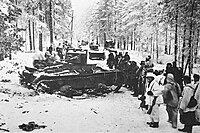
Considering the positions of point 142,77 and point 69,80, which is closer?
point 142,77

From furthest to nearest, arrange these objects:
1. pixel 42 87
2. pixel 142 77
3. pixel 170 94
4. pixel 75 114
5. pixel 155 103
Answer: pixel 42 87, pixel 142 77, pixel 75 114, pixel 155 103, pixel 170 94

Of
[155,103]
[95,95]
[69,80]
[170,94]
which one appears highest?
[170,94]

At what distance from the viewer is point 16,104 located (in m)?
10.5

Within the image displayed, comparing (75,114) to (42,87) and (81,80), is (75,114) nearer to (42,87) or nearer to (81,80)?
(42,87)

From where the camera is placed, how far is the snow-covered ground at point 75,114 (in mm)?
8141

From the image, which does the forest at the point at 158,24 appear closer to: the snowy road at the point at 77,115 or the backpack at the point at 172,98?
the snowy road at the point at 77,115

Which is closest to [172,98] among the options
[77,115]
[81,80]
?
[77,115]

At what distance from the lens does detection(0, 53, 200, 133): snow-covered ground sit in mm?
8141

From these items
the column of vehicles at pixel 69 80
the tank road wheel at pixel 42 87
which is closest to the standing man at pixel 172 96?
→ the column of vehicles at pixel 69 80

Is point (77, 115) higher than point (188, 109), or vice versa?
point (188, 109)

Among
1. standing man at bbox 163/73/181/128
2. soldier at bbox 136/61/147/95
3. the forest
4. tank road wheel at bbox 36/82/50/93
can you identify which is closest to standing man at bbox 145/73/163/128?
standing man at bbox 163/73/181/128

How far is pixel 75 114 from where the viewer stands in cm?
964

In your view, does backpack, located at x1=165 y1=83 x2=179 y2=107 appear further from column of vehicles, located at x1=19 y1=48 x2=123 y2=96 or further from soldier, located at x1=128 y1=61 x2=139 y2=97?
column of vehicles, located at x1=19 y1=48 x2=123 y2=96

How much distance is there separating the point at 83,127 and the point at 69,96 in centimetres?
→ 505
